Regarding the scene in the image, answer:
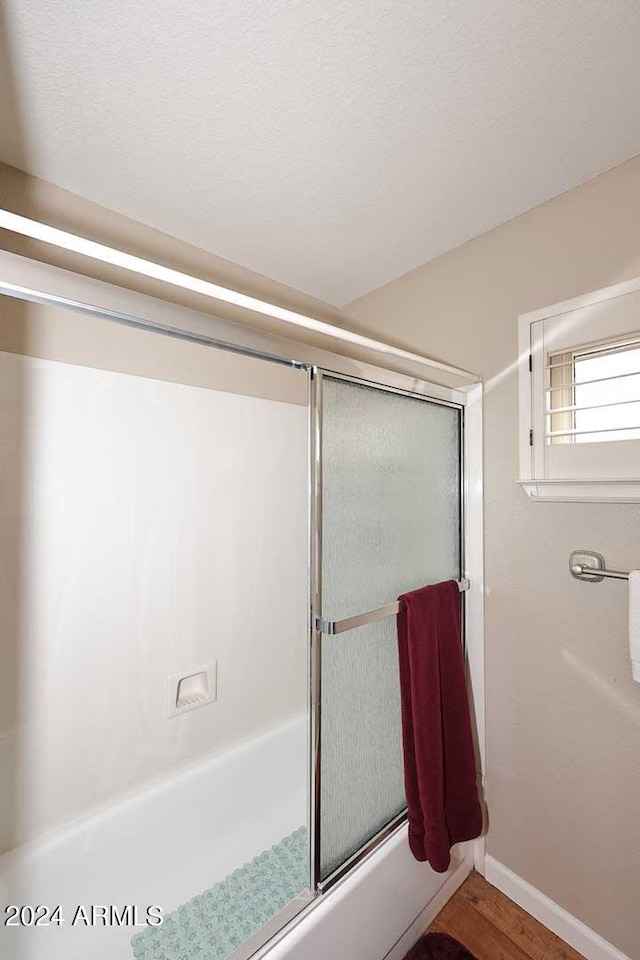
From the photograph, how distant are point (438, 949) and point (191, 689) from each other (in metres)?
1.12

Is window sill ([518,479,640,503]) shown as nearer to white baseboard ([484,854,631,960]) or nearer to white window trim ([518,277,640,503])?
white window trim ([518,277,640,503])

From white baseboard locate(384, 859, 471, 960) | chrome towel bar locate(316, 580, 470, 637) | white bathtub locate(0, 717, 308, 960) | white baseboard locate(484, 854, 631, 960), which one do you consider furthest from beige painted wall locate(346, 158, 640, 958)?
white bathtub locate(0, 717, 308, 960)

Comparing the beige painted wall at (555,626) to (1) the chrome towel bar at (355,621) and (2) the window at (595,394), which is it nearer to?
(2) the window at (595,394)

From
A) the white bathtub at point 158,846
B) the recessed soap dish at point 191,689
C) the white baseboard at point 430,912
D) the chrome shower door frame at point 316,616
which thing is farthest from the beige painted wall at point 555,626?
the recessed soap dish at point 191,689

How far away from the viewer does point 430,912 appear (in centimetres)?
140

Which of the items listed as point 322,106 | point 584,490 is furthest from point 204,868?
point 322,106

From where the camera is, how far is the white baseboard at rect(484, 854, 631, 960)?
1.25m

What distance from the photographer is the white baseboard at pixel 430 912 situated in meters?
1.30

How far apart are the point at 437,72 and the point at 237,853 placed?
249cm

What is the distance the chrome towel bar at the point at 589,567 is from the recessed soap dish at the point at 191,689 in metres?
1.40

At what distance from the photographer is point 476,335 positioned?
1613mm

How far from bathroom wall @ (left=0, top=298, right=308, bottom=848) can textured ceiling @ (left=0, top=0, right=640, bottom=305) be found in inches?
20.2

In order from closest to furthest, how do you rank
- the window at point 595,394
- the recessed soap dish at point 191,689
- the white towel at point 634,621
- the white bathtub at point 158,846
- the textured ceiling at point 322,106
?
1. the textured ceiling at point 322,106
2. the white towel at point 634,621
3. the window at point 595,394
4. the white bathtub at point 158,846
5. the recessed soap dish at point 191,689

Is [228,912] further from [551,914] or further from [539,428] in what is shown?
[539,428]
